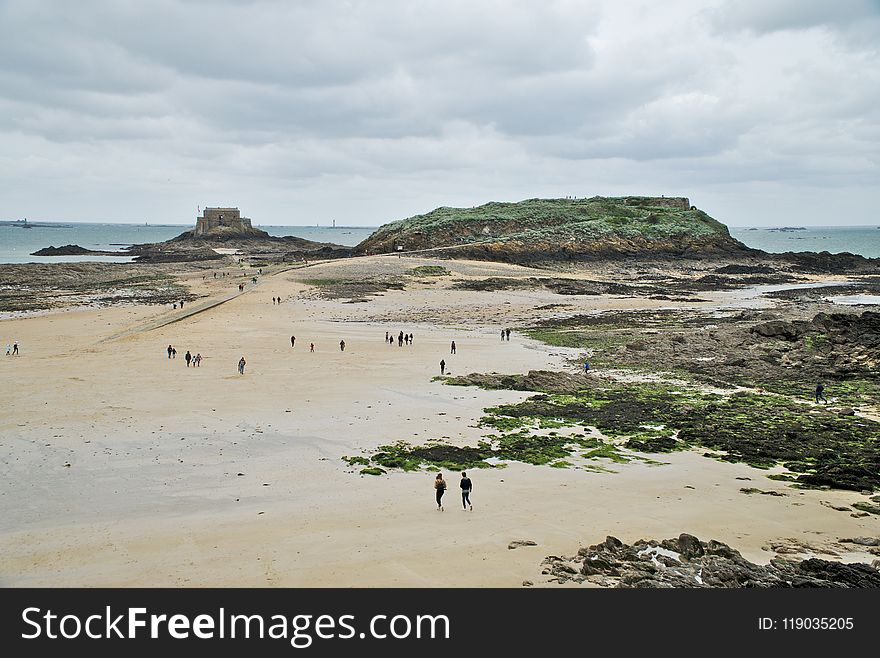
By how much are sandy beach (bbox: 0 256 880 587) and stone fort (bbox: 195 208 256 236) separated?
123998 millimetres

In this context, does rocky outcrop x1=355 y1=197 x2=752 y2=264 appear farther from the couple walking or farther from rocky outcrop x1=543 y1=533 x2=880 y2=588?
rocky outcrop x1=543 y1=533 x2=880 y2=588

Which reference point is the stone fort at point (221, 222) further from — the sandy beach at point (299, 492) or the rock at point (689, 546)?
the rock at point (689, 546)

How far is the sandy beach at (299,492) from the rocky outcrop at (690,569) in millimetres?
518

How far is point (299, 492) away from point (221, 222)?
14718 cm

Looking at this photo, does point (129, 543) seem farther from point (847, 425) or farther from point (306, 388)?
point (847, 425)

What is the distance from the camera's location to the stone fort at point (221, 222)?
149375mm

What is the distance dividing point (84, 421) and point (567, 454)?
1409 cm

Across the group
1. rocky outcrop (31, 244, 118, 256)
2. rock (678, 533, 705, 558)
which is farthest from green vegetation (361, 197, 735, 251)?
rock (678, 533, 705, 558)

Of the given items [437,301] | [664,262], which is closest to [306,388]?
[437,301]

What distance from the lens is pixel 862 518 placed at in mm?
13680

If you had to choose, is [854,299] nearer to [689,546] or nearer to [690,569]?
[689,546]

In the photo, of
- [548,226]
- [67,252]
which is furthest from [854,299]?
[67,252]

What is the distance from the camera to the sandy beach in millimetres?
11477

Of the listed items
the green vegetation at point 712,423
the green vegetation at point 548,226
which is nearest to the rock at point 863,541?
the green vegetation at point 712,423
